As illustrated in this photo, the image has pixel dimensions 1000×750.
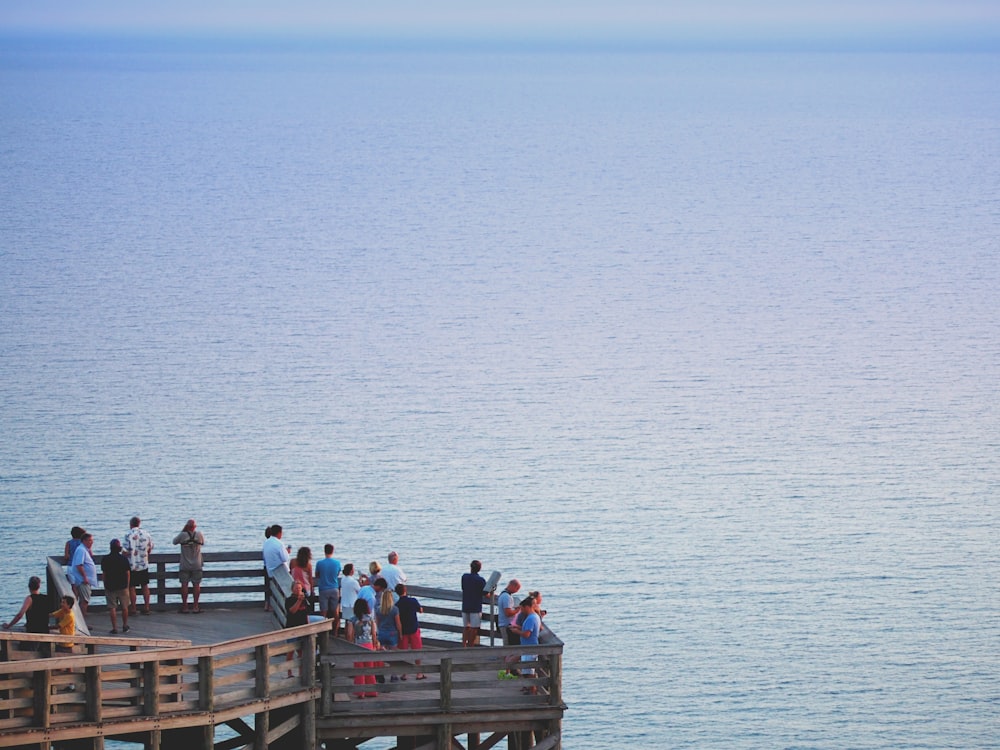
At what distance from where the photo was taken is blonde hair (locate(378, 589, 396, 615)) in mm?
23344

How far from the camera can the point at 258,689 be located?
2134 cm

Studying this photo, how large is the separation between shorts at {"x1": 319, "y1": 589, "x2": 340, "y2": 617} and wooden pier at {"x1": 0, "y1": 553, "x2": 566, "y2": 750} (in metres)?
0.52

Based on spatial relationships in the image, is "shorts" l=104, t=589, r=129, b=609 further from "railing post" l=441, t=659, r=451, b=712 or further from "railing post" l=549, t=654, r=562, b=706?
"railing post" l=549, t=654, r=562, b=706

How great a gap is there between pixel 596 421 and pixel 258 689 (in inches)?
2245

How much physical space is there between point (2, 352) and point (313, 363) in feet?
51.2

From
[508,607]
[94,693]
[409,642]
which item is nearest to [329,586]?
[409,642]

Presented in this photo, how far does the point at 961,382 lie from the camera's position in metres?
86.4

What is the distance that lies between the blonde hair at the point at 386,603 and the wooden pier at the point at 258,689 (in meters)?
0.64

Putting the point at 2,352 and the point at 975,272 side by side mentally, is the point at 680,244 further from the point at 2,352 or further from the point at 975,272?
the point at 2,352

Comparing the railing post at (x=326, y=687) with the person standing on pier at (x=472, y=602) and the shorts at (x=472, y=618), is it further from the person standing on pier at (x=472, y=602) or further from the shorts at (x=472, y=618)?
the shorts at (x=472, y=618)

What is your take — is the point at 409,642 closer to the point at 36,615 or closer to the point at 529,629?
the point at 529,629

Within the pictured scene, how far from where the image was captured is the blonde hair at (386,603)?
23.3 meters

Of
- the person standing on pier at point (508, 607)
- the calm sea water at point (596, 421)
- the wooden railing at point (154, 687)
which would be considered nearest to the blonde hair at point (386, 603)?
the wooden railing at point (154, 687)

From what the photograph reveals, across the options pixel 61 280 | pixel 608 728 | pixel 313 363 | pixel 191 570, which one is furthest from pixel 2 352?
pixel 191 570
